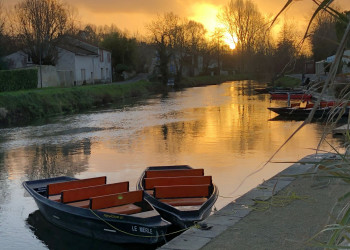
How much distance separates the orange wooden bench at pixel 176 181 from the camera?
1075 centimetres

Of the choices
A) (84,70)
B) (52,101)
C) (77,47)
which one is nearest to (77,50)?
(77,47)

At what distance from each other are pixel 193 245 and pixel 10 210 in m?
6.76

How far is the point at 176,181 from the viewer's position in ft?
35.8

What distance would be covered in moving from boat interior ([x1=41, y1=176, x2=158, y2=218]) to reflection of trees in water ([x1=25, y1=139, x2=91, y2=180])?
179 inches

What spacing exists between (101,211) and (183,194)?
1853 mm

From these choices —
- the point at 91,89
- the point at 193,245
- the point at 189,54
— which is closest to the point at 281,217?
the point at 193,245

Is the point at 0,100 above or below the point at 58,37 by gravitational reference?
below

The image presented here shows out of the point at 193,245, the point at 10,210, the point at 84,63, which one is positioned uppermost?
the point at 84,63

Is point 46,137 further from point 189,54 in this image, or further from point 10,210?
point 189,54

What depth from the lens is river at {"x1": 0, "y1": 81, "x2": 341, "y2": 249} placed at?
1124cm

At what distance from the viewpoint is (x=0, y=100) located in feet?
98.2

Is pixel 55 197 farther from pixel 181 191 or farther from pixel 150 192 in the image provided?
pixel 181 191

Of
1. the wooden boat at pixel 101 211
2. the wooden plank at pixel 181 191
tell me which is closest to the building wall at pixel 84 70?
the wooden boat at pixel 101 211

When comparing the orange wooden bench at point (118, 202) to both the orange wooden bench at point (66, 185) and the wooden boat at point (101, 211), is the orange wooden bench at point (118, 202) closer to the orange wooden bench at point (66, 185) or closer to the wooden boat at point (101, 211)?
the wooden boat at point (101, 211)
